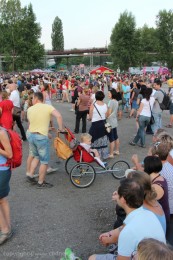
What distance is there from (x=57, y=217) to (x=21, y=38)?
3945 centimetres

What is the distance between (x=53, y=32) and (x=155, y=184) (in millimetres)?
124459

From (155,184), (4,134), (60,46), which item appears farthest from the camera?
(60,46)

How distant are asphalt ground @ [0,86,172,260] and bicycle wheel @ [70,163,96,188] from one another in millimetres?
111

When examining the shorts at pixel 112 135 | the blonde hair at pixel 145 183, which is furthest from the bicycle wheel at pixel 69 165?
the blonde hair at pixel 145 183

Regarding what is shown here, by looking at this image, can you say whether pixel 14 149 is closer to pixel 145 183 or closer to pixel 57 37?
pixel 145 183

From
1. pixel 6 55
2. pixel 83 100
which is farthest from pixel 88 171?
pixel 6 55

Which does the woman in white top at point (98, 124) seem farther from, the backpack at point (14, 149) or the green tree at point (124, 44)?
the green tree at point (124, 44)

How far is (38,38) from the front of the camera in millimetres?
44312

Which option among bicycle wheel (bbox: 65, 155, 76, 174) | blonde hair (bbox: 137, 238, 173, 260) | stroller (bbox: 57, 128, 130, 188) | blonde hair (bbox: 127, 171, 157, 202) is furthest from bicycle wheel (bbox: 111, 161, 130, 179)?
blonde hair (bbox: 137, 238, 173, 260)

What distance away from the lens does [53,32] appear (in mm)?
121625

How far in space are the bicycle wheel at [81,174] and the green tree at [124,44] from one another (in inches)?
1743

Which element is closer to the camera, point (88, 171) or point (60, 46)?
point (88, 171)

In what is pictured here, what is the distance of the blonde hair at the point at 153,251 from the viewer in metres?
1.75

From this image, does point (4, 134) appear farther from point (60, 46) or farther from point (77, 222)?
point (60, 46)
